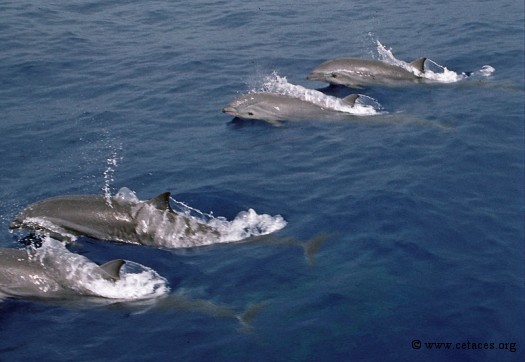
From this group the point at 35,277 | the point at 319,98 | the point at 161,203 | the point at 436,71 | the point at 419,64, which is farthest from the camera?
the point at 436,71

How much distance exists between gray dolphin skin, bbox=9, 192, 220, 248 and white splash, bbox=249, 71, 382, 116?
754cm

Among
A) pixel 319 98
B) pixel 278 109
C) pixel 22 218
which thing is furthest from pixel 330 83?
pixel 22 218

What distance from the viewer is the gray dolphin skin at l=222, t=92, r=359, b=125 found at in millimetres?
21109

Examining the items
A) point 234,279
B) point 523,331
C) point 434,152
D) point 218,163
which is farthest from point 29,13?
point 523,331

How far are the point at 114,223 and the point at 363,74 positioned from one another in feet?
35.8

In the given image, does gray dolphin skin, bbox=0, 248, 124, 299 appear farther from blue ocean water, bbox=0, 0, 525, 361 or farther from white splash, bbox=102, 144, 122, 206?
white splash, bbox=102, 144, 122, 206

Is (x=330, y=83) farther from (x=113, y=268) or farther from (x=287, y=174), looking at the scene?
(x=113, y=268)

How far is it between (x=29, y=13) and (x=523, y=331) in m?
26.4

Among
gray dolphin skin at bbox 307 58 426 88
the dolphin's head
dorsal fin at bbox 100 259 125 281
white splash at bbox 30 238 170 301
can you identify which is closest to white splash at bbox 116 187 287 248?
white splash at bbox 30 238 170 301

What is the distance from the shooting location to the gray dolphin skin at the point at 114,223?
15.1 m

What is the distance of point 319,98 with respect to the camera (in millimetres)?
22109

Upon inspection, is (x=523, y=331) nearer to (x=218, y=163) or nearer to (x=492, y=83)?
(x=218, y=163)

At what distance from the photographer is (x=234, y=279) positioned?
13.8m

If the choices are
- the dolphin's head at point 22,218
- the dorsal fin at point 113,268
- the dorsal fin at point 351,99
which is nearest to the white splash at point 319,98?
the dorsal fin at point 351,99
